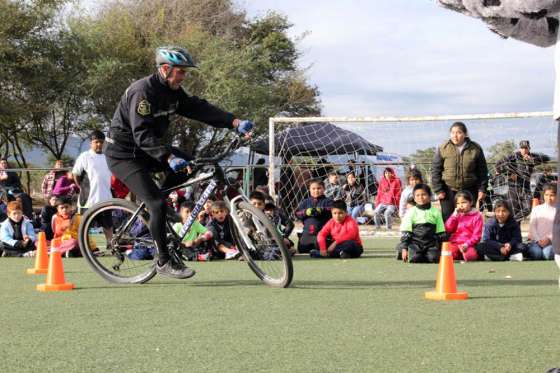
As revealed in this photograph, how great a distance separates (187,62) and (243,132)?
2.43ft

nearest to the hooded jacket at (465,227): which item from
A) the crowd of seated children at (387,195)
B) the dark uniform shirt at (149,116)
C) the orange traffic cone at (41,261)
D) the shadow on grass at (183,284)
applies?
the shadow on grass at (183,284)

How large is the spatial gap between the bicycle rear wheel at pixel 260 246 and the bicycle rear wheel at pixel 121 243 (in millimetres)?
833

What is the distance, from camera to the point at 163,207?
7.50m

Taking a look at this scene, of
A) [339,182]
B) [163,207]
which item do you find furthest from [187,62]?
[339,182]

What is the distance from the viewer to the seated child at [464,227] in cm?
1110

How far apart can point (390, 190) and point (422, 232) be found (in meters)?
8.08

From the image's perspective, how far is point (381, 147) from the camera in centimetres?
1947

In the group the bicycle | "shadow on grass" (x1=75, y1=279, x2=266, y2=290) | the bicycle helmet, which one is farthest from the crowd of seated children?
the bicycle helmet

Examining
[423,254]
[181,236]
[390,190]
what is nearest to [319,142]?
[390,190]

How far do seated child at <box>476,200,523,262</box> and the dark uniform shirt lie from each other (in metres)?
4.82

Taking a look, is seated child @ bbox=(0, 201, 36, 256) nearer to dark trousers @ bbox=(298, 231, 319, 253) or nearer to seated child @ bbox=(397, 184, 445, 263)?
dark trousers @ bbox=(298, 231, 319, 253)

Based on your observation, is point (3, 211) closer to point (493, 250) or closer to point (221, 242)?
point (221, 242)

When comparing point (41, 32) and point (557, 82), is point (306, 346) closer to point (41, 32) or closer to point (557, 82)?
point (557, 82)

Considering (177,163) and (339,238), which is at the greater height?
(177,163)
